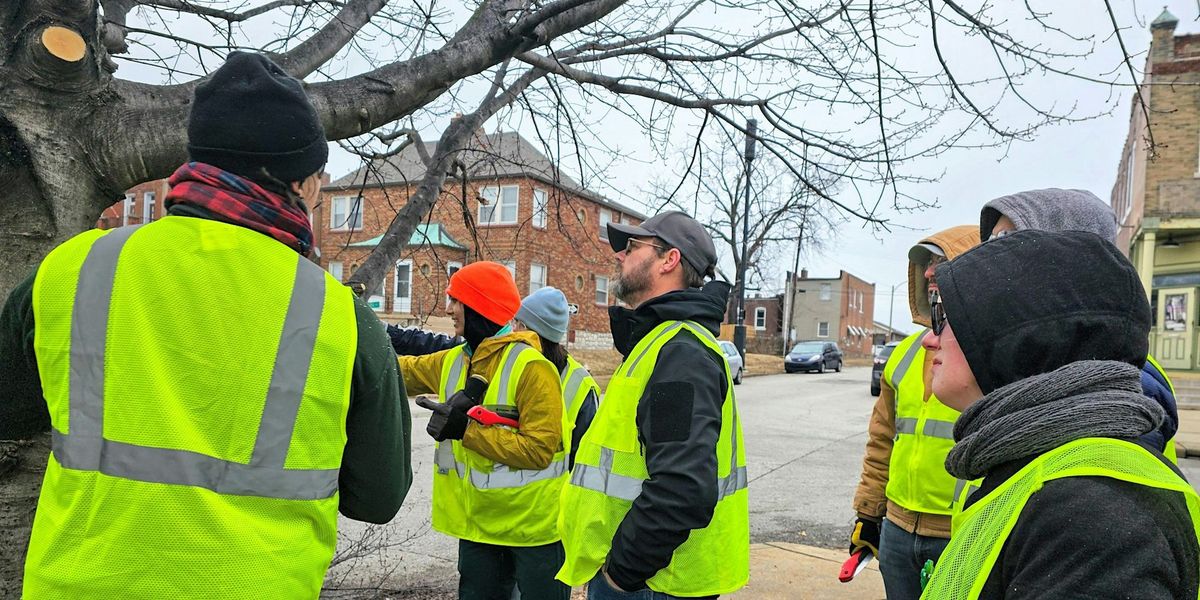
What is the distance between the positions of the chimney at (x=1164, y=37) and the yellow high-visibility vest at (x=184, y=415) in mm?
21342

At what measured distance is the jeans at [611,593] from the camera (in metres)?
2.26

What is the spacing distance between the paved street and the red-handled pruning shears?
1.57 m

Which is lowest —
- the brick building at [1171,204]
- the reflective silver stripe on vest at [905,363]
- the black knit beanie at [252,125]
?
the reflective silver stripe on vest at [905,363]

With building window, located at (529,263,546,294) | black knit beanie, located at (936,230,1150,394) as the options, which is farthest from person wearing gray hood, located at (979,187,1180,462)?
building window, located at (529,263,546,294)

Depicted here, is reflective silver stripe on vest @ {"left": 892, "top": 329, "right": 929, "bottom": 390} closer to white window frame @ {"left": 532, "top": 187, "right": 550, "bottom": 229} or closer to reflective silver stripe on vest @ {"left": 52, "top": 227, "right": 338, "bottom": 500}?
reflective silver stripe on vest @ {"left": 52, "top": 227, "right": 338, "bottom": 500}

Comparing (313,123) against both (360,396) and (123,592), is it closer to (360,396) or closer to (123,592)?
(360,396)

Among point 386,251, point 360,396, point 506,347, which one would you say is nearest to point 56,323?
point 360,396

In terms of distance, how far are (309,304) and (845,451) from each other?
10.6 m

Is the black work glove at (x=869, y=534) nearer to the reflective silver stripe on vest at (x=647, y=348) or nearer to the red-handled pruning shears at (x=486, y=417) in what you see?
the reflective silver stripe on vest at (x=647, y=348)

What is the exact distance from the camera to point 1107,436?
1.11m

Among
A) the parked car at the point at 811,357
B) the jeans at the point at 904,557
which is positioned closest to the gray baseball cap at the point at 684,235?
the jeans at the point at 904,557

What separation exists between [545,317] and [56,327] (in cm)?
241

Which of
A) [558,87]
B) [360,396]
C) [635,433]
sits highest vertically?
[558,87]

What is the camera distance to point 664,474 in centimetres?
217
